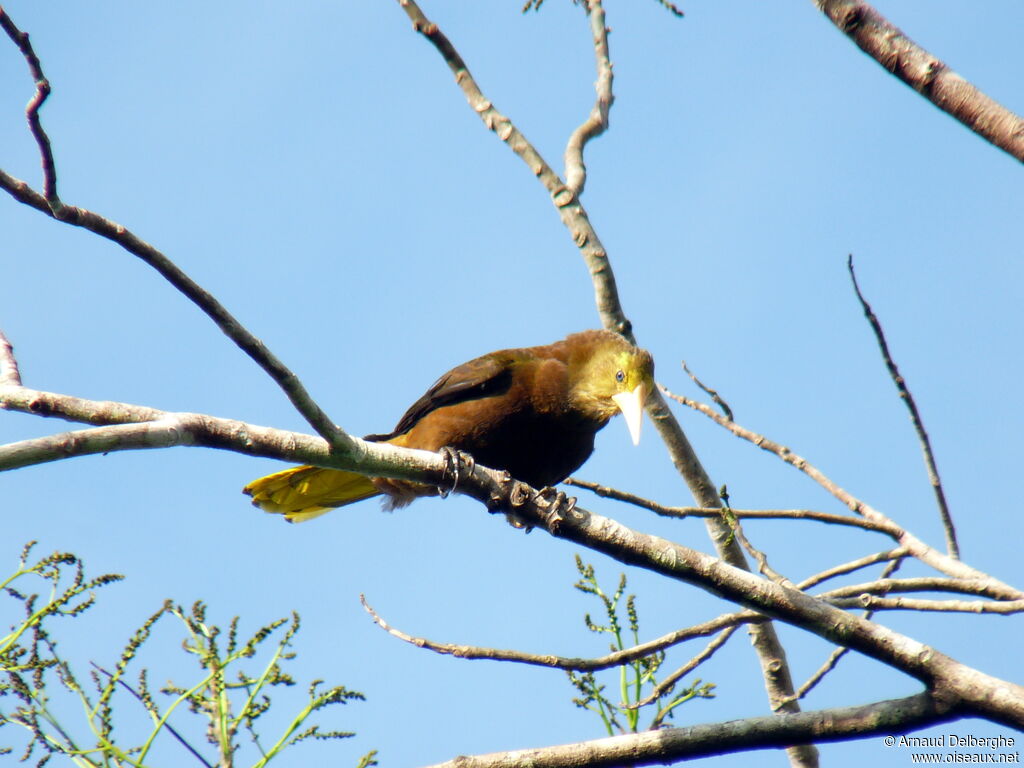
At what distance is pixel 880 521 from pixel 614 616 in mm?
1026

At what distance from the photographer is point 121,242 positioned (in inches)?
100

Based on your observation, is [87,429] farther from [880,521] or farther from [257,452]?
[880,521]

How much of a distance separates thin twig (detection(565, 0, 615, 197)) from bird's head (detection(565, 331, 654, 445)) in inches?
33.0

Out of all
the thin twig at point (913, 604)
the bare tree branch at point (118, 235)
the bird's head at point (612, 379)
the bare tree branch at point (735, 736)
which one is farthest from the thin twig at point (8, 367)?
the bird's head at point (612, 379)

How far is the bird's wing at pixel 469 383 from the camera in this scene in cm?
525

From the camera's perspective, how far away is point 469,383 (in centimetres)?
526

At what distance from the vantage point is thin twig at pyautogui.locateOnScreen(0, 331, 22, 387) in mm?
2807

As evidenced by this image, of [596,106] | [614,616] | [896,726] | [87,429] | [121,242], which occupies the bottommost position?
[896,726]

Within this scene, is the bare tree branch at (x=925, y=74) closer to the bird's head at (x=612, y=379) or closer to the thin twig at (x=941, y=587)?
the thin twig at (x=941, y=587)

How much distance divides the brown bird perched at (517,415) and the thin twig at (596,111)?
844mm

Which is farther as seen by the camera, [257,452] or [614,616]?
[614,616]

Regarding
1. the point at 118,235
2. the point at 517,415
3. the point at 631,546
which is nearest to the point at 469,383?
Answer: the point at 517,415

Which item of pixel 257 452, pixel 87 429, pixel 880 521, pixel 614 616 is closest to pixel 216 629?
pixel 257 452

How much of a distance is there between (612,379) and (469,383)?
2.39ft
